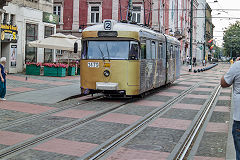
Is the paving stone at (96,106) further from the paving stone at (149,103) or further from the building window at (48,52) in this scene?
the building window at (48,52)

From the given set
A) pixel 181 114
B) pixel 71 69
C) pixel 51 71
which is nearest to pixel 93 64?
pixel 181 114

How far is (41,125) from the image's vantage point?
914cm

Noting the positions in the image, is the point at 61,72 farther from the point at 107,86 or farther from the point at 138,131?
the point at 138,131

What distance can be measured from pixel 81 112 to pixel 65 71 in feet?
49.1

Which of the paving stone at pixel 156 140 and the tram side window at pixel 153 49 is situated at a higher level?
the tram side window at pixel 153 49

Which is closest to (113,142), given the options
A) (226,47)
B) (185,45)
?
(185,45)

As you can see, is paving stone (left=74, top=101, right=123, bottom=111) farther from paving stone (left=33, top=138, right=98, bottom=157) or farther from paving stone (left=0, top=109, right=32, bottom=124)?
paving stone (left=33, top=138, right=98, bottom=157)

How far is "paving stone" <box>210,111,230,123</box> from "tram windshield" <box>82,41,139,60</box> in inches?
151

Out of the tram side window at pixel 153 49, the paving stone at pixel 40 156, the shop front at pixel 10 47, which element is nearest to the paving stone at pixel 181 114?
the tram side window at pixel 153 49

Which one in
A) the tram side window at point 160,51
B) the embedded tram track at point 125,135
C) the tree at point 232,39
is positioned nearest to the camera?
the embedded tram track at point 125,135

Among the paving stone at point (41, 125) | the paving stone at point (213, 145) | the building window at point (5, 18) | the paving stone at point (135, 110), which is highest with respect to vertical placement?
the building window at point (5, 18)

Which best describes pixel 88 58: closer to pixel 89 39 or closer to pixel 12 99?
pixel 89 39

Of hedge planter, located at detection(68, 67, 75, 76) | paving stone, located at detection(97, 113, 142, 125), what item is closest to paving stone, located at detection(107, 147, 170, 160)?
paving stone, located at detection(97, 113, 142, 125)

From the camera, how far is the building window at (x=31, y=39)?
27672 mm
